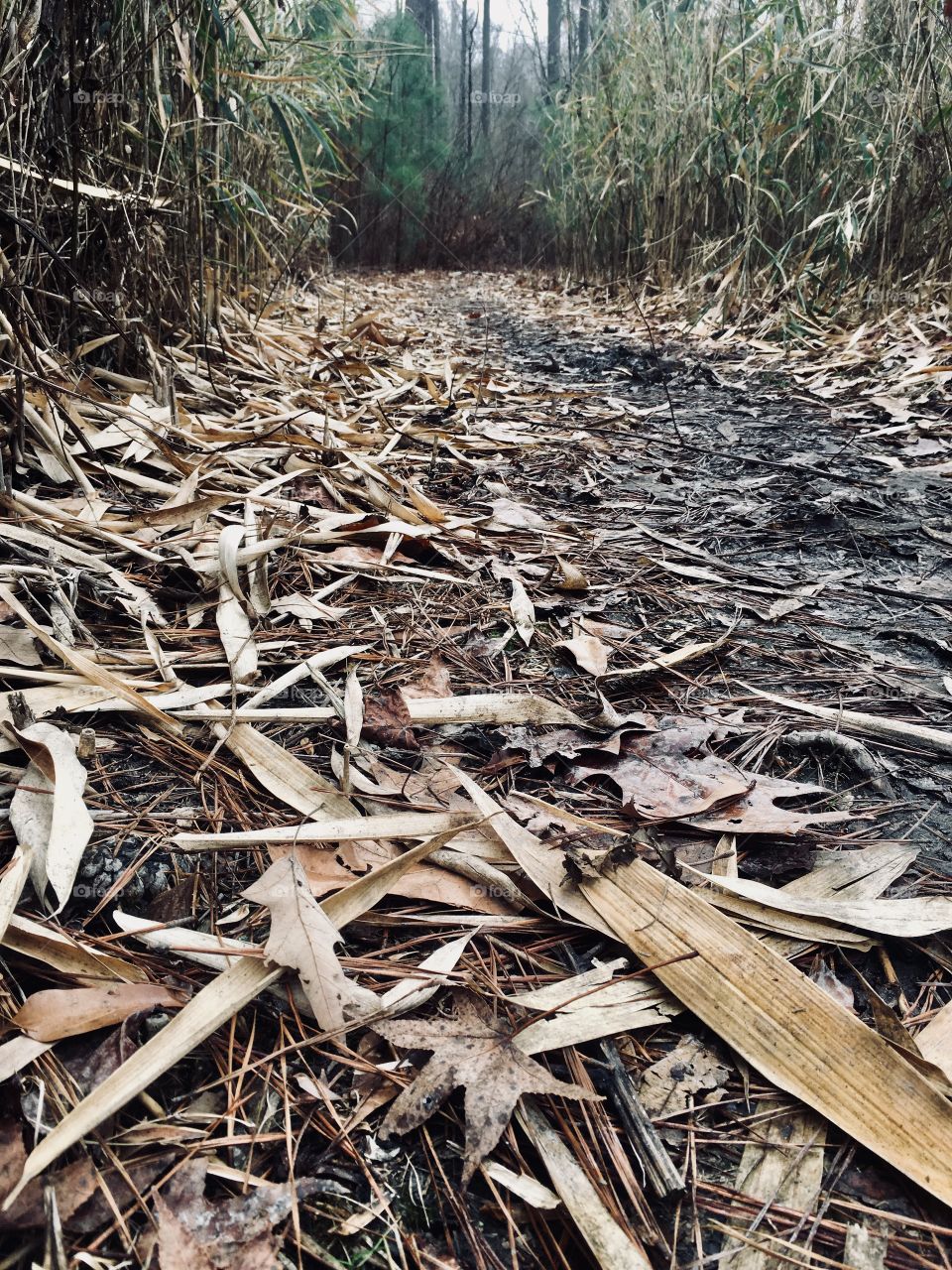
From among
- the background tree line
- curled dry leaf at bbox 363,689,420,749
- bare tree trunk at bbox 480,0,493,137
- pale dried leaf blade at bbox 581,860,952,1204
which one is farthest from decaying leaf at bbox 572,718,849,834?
bare tree trunk at bbox 480,0,493,137

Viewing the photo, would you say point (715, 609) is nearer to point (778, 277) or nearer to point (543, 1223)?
point (543, 1223)

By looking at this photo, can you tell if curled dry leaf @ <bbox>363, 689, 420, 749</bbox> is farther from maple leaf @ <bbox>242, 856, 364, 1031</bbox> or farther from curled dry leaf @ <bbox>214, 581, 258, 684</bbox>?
maple leaf @ <bbox>242, 856, 364, 1031</bbox>

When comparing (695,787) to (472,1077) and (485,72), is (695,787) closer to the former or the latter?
(472,1077)

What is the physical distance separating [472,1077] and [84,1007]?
0.36m

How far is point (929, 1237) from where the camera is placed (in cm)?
66

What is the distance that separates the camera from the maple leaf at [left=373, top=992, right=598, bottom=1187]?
72 centimetres

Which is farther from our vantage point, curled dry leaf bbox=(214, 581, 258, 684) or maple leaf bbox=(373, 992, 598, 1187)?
curled dry leaf bbox=(214, 581, 258, 684)

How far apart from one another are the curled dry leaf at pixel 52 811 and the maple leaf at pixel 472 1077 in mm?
395

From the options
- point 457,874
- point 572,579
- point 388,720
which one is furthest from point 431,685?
point 572,579

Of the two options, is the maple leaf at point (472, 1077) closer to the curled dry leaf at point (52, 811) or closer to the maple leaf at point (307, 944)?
the maple leaf at point (307, 944)

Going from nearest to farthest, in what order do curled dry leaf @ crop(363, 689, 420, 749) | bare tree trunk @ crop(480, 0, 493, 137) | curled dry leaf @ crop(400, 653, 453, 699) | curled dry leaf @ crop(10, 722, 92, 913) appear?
curled dry leaf @ crop(10, 722, 92, 913), curled dry leaf @ crop(363, 689, 420, 749), curled dry leaf @ crop(400, 653, 453, 699), bare tree trunk @ crop(480, 0, 493, 137)

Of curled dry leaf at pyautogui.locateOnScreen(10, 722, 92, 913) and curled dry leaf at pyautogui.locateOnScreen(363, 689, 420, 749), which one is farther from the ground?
curled dry leaf at pyautogui.locateOnScreen(10, 722, 92, 913)

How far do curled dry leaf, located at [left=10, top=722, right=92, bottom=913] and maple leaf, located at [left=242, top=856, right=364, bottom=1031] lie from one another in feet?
0.71

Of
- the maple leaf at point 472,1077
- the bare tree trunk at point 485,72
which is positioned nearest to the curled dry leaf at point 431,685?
the maple leaf at point 472,1077
